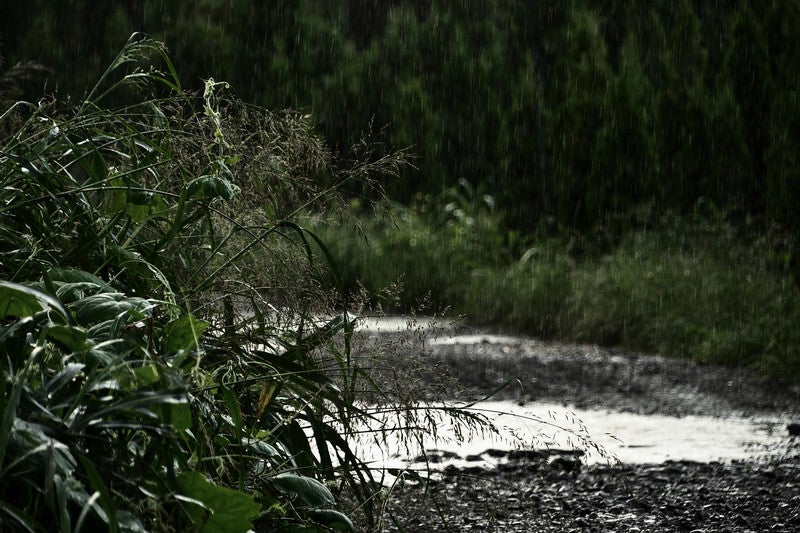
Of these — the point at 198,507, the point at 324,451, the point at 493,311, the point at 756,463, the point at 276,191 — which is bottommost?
the point at 493,311

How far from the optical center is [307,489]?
179 cm

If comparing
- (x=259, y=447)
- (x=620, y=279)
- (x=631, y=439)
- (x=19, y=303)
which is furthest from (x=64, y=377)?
(x=620, y=279)

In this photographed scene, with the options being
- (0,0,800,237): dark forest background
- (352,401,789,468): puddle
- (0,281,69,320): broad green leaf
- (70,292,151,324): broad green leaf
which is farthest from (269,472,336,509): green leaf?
(0,0,800,237): dark forest background

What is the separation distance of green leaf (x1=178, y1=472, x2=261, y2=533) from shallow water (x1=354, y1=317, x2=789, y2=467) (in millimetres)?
2193

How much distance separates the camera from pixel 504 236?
10258mm

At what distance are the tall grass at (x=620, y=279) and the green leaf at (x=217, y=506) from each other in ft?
16.8

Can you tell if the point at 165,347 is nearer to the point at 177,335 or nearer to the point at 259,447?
the point at 177,335

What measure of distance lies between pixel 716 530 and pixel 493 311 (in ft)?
16.8

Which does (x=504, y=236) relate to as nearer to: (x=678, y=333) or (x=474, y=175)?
(x=474, y=175)

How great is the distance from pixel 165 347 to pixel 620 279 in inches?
256

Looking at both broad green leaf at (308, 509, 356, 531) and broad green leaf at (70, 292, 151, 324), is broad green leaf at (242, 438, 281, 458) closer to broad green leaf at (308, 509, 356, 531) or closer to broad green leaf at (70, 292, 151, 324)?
broad green leaf at (308, 509, 356, 531)

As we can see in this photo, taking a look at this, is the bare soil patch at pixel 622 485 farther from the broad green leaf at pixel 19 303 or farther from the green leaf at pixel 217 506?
the broad green leaf at pixel 19 303

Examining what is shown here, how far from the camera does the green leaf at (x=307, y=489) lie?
1.79 m

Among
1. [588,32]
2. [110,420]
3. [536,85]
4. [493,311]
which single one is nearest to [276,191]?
[110,420]
